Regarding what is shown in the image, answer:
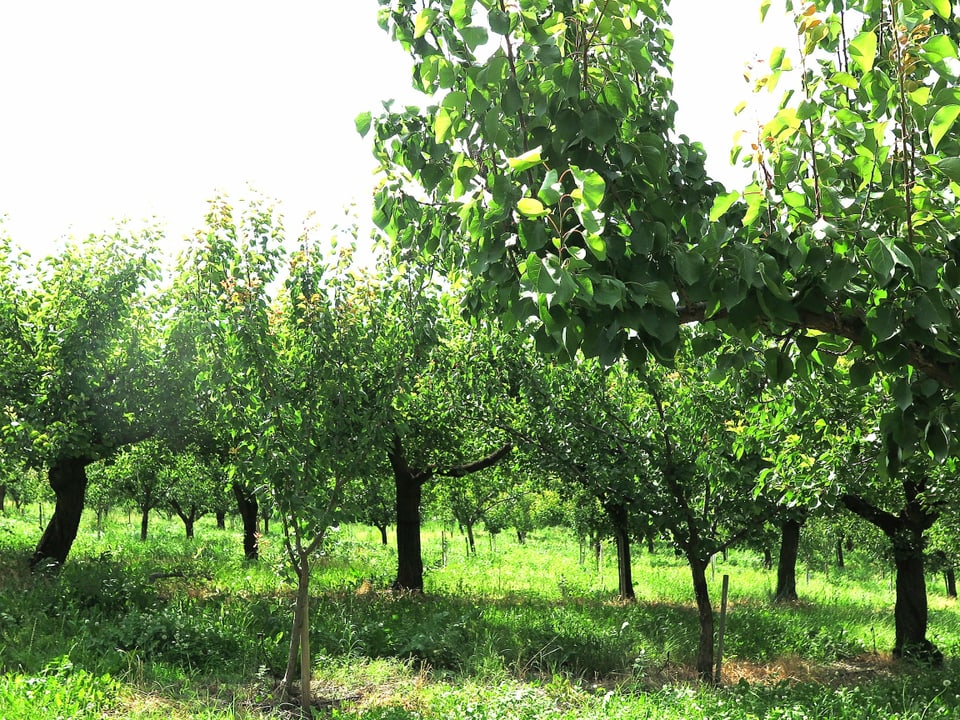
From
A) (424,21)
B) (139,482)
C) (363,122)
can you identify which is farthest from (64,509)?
(424,21)

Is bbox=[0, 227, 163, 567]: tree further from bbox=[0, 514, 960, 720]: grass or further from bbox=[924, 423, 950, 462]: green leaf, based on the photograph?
bbox=[924, 423, 950, 462]: green leaf

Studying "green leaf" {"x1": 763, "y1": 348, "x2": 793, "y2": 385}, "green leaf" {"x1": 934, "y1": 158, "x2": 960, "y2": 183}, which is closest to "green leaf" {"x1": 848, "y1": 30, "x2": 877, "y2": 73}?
"green leaf" {"x1": 934, "y1": 158, "x2": 960, "y2": 183}

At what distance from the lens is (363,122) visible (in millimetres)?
2770

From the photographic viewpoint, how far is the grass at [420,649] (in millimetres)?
6793

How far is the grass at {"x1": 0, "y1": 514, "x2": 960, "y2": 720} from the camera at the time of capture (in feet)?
22.3

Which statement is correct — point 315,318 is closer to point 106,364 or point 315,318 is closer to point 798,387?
point 798,387

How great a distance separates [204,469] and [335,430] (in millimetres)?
14878

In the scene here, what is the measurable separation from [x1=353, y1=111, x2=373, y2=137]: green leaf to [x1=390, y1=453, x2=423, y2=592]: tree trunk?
37.6ft

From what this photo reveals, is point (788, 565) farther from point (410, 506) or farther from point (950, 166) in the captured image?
point (950, 166)

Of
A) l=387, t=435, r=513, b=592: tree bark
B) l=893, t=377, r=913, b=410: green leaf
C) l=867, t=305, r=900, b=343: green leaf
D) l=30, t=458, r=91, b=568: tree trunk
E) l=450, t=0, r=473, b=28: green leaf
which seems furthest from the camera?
l=387, t=435, r=513, b=592: tree bark

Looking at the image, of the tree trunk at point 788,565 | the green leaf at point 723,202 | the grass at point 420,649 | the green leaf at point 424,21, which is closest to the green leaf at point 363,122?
the green leaf at point 424,21

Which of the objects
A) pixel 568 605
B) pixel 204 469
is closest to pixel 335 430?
pixel 568 605

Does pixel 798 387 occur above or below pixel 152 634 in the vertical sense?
above

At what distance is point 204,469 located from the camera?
66.6 feet
